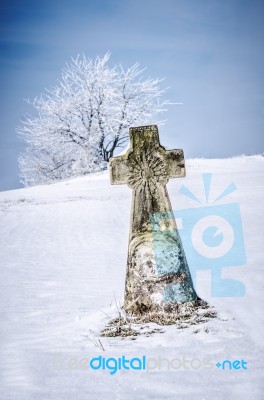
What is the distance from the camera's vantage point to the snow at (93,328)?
1.83m

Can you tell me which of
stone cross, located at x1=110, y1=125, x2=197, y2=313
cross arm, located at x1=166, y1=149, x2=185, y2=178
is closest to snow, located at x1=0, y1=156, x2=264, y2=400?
stone cross, located at x1=110, y1=125, x2=197, y2=313

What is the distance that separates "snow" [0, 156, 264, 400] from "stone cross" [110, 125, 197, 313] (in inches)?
14.2

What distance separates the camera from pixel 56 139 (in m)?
27.2

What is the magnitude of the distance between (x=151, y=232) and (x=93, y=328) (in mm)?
1020

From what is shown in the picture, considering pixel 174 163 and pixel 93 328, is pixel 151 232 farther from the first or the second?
pixel 93 328

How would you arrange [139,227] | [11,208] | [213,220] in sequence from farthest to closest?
1. [11,208]
2. [213,220]
3. [139,227]

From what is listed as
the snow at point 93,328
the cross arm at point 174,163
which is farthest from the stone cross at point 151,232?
the snow at point 93,328

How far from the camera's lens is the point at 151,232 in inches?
125

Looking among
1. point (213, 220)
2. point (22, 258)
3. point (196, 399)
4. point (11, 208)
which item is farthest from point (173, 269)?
point (11, 208)

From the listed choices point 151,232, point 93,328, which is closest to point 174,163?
point 151,232

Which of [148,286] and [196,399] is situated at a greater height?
[148,286]

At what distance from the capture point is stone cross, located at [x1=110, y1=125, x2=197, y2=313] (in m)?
3.03

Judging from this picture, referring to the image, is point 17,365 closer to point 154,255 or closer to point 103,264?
point 154,255

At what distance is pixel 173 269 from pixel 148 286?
0.93 feet
